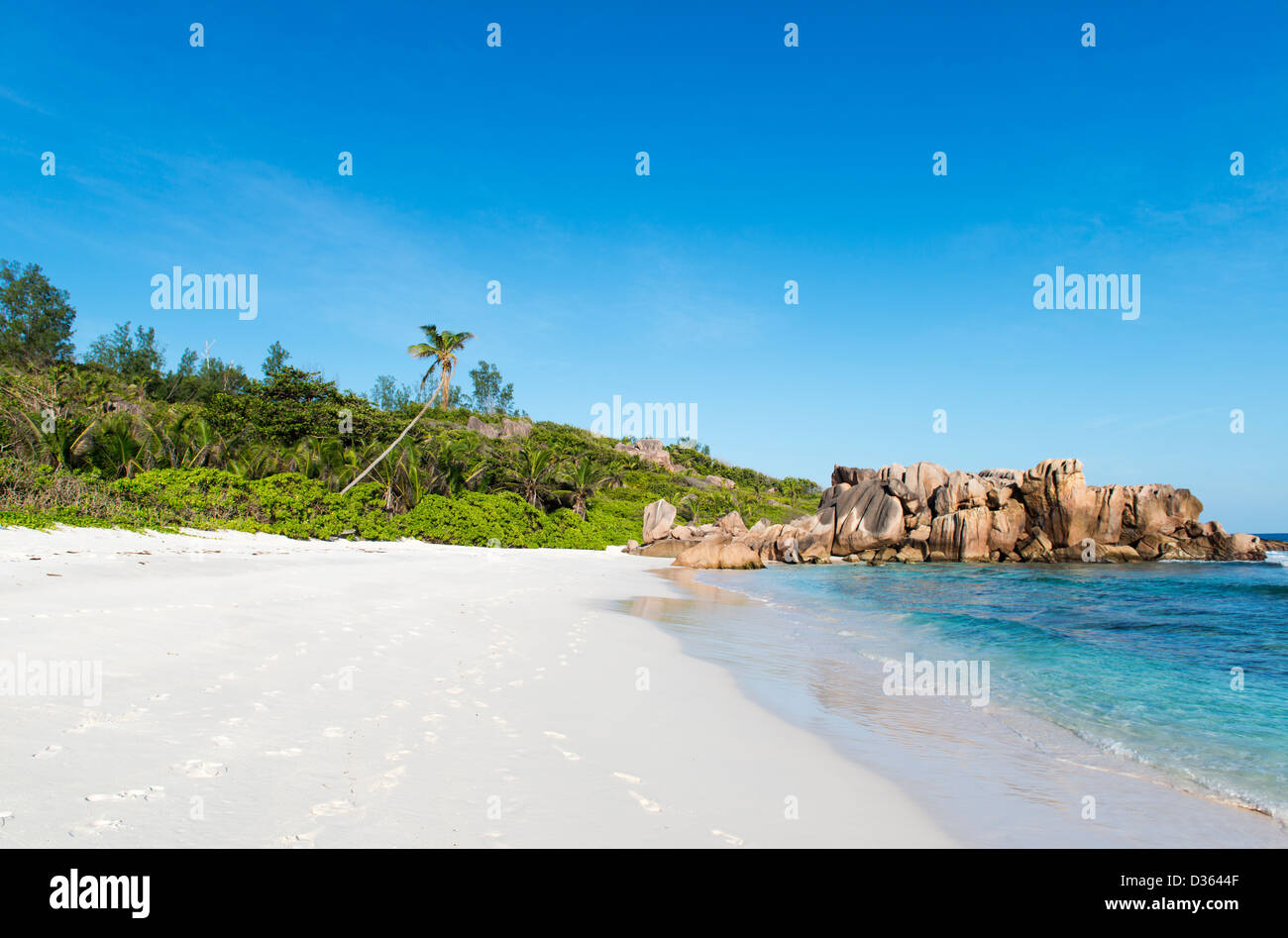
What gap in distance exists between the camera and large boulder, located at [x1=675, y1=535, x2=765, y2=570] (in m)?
30.2

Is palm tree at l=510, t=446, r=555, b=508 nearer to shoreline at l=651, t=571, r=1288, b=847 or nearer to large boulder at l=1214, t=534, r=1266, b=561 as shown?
shoreline at l=651, t=571, r=1288, b=847

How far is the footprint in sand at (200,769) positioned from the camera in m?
3.33

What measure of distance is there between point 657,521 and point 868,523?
15.0 m

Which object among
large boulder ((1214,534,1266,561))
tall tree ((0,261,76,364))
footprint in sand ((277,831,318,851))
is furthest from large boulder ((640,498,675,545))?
tall tree ((0,261,76,364))

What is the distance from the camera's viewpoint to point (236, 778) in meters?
3.35

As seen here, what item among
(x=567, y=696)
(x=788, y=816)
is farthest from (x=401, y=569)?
(x=788, y=816)

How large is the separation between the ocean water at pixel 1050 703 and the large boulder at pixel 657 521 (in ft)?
65.8

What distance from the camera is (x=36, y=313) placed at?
5859 cm

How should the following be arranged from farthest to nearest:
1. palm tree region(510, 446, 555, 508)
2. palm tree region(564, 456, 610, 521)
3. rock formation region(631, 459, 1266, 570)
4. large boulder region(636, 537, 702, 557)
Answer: rock formation region(631, 459, 1266, 570) < palm tree region(564, 456, 610, 521) < large boulder region(636, 537, 702, 557) < palm tree region(510, 446, 555, 508)

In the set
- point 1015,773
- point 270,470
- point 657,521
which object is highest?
point 270,470

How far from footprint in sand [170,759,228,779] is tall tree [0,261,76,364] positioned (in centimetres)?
7260

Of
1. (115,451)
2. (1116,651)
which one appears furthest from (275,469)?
(1116,651)

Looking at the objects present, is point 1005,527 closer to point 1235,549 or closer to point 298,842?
point 1235,549

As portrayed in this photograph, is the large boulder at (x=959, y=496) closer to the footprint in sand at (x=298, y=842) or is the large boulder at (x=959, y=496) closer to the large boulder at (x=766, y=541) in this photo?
the large boulder at (x=766, y=541)
